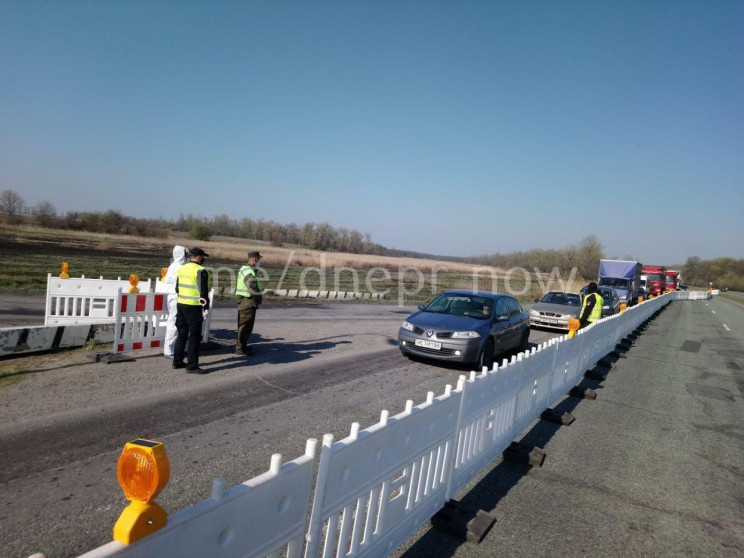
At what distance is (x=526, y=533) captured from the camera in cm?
380

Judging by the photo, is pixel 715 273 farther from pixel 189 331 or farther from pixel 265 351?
pixel 189 331

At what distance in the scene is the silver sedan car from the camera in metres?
16.2

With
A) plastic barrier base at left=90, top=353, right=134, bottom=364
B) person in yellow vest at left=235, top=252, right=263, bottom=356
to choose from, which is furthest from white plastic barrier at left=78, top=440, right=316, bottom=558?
person in yellow vest at left=235, top=252, right=263, bottom=356

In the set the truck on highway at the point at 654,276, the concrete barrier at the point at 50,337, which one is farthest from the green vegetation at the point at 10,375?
the truck on highway at the point at 654,276

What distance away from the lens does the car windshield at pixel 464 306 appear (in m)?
10.3

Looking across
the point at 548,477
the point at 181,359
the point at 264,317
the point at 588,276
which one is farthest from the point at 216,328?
the point at 588,276

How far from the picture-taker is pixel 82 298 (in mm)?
9508

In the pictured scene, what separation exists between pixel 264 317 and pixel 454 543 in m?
11.5

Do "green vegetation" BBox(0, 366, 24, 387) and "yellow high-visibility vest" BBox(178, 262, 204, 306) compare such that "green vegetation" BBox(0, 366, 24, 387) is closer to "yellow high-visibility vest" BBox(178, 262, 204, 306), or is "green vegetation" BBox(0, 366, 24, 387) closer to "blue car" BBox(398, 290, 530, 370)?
"yellow high-visibility vest" BBox(178, 262, 204, 306)

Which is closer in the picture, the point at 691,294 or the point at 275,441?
the point at 275,441

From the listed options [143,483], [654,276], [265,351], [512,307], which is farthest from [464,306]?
[654,276]

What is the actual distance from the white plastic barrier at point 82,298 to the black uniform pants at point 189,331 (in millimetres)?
2328

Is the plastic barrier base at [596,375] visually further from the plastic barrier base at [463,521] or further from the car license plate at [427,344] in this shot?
the plastic barrier base at [463,521]

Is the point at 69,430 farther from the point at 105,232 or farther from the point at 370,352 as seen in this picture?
the point at 105,232
